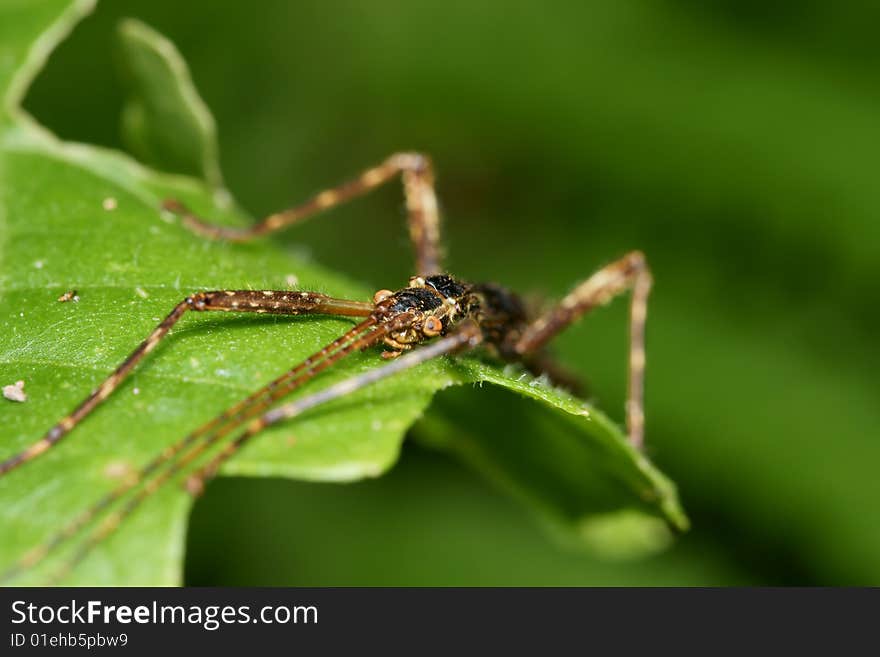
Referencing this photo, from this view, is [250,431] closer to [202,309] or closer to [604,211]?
[202,309]

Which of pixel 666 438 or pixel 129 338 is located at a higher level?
pixel 666 438

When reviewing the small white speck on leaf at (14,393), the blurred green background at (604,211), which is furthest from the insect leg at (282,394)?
the blurred green background at (604,211)

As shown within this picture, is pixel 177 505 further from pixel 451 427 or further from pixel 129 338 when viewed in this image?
pixel 451 427

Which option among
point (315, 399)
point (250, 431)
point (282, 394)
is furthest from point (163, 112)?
point (250, 431)

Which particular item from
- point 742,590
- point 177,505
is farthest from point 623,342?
point 177,505

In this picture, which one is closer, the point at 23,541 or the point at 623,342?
the point at 23,541

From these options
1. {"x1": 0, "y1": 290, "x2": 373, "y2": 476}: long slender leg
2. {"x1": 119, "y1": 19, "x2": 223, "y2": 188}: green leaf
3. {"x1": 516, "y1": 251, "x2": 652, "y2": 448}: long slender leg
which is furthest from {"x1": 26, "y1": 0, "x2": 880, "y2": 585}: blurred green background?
{"x1": 0, "y1": 290, "x2": 373, "y2": 476}: long slender leg
